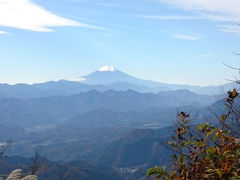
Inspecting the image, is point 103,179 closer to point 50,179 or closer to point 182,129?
point 50,179

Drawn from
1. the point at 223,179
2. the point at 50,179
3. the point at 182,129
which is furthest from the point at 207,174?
the point at 50,179

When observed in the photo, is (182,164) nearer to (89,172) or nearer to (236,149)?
(236,149)

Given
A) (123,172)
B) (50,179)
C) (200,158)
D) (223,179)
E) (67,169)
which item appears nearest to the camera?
(223,179)

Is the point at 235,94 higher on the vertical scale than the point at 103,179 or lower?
higher

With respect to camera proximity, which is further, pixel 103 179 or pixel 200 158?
pixel 103 179

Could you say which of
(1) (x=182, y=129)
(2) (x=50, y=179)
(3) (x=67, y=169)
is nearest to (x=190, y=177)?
(1) (x=182, y=129)

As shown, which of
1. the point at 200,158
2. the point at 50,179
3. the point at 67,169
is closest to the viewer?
the point at 200,158

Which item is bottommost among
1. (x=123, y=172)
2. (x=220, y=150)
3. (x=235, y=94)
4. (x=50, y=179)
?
(x=123, y=172)

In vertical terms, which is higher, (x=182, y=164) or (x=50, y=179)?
(x=182, y=164)

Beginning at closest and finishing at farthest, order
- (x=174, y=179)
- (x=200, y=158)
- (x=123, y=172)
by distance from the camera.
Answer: (x=174, y=179), (x=200, y=158), (x=123, y=172)
